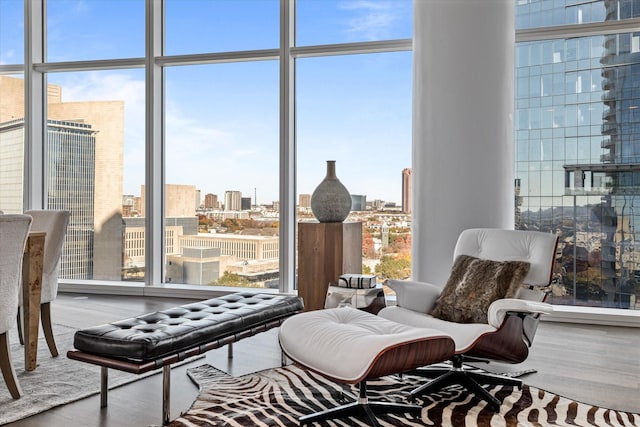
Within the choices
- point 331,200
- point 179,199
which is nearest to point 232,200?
point 179,199

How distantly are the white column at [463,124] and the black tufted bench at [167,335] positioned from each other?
71.1 inches

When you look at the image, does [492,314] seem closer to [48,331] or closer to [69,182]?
[48,331]

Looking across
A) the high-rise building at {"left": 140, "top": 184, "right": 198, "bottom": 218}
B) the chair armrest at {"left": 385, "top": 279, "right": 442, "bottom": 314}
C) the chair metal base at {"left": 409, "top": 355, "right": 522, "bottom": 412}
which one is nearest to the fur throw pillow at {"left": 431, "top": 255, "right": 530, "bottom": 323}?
the chair armrest at {"left": 385, "top": 279, "right": 442, "bottom": 314}

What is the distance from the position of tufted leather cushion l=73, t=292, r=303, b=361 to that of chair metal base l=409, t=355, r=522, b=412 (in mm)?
876

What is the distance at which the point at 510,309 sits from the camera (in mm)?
2641

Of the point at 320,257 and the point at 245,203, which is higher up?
the point at 245,203

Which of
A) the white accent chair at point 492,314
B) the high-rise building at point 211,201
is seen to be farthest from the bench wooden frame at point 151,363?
the high-rise building at point 211,201

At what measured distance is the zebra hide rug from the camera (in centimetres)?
253

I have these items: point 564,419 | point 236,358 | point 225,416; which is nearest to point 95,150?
point 236,358

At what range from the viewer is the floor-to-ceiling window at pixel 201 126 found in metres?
5.39

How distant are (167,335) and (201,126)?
3.65 meters

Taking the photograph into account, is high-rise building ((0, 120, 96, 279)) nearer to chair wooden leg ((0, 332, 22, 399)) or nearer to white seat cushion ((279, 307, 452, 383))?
chair wooden leg ((0, 332, 22, 399))

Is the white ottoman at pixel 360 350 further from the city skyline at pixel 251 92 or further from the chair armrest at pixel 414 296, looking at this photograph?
the city skyline at pixel 251 92

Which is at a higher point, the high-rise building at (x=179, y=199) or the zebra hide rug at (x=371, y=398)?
the high-rise building at (x=179, y=199)
